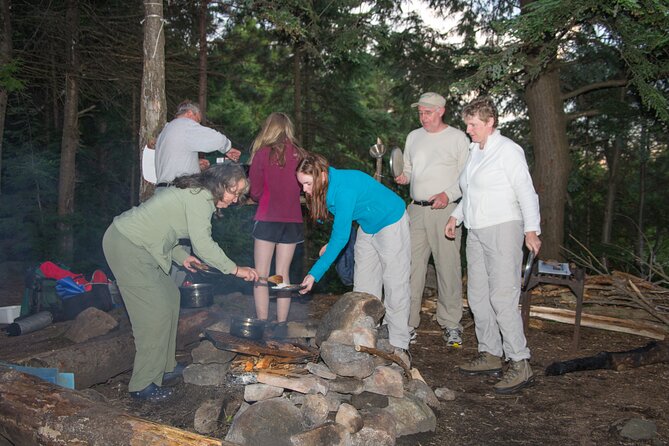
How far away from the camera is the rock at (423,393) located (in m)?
3.99

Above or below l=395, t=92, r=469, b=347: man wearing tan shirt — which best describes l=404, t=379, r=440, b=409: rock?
below

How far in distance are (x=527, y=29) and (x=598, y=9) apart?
831mm

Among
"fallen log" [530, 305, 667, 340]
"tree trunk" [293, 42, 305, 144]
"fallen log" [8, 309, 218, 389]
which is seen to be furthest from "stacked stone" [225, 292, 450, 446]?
"tree trunk" [293, 42, 305, 144]

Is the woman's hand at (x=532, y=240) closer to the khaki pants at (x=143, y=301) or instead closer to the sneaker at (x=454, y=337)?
the sneaker at (x=454, y=337)

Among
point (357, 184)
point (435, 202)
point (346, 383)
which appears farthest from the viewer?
point (435, 202)

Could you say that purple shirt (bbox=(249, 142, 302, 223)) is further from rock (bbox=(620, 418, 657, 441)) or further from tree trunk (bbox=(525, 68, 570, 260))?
tree trunk (bbox=(525, 68, 570, 260))

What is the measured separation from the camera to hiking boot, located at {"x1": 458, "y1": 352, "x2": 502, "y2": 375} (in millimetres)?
4723

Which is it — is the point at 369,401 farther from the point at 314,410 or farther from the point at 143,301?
the point at 143,301

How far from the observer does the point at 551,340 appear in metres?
5.79

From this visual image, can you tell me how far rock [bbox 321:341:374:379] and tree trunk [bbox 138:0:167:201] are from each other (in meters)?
3.01

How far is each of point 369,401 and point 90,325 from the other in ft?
9.38

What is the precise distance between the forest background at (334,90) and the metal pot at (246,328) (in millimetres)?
2161

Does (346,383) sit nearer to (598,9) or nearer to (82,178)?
(598,9)

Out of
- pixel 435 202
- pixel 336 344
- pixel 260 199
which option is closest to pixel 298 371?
pixel 336 344
